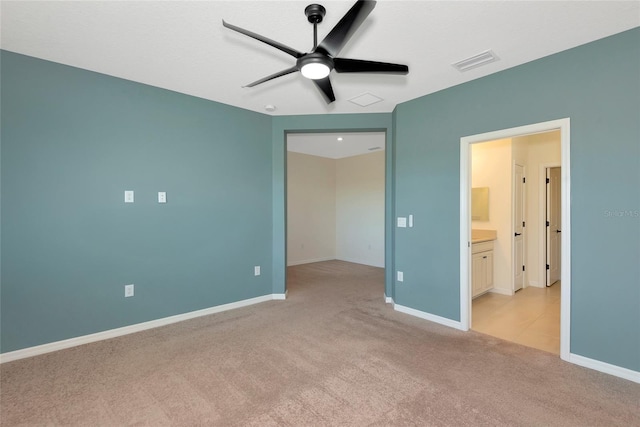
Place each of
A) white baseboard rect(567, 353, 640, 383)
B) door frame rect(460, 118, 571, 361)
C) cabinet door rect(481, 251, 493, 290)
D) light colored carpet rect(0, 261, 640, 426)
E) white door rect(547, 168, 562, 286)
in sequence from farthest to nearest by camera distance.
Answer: white door rect(547, 168, 562, 286) < cabinet door rect(481, 251, 493, 290) < door frame rect(460, 118, 571, 361) < white baseboard rect(567, 353, 640, 383) < light colored carpet rect(0, 261, 640, 426)

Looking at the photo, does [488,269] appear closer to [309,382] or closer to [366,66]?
[309,382]

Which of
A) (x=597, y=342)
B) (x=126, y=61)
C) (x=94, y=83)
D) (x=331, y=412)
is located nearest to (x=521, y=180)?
(x=597, y=342)

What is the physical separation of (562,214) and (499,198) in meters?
2.17

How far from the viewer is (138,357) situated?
2.65m

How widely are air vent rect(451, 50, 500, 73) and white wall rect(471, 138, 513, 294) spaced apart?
2.02 metres

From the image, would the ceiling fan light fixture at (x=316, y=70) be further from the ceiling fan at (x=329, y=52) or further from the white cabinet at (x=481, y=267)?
the white cabinet at (x=481, y=267)

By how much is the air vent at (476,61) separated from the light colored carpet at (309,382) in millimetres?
2694

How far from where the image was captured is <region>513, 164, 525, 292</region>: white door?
4.59m

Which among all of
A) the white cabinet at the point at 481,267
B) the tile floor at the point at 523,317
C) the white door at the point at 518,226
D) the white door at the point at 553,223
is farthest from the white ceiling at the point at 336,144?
the tile floor at the point at 523,317

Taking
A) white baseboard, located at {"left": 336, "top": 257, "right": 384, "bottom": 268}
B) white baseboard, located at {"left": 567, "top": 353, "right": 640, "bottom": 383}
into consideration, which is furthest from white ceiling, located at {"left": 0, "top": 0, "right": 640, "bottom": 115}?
white baseboard, located at {"left": 336, "top": 257, "right": 384, "bottom": 268}

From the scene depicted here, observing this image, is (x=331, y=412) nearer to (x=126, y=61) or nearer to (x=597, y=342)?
(x=597, y=342)

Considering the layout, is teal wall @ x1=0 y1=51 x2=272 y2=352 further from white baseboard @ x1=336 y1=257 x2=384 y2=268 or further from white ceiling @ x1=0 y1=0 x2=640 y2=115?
white baseboard @ x1=336 y1=257 x2=384 y2=268

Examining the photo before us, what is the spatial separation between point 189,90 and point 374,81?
2126 mm

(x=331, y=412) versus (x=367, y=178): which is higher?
(x=367, y=178)
